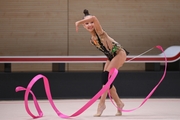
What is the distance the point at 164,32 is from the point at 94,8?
1697 millimetres

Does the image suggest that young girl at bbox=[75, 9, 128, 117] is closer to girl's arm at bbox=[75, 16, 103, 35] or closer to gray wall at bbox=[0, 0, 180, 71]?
girl's arm at bbox=[75, 16, 103, 35]

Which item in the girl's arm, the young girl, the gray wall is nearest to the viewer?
the girl's arm

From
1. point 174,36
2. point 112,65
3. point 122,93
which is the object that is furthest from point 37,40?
point 112,65

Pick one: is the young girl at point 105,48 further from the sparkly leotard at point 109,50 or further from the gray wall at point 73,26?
the gray wall at point 73,26

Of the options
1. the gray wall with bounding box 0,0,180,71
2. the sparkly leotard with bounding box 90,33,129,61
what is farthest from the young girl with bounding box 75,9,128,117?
the gray wall with bounding box 0,0,180,71

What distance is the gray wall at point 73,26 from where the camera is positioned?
11.0 m

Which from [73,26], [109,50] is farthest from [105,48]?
[73,26]

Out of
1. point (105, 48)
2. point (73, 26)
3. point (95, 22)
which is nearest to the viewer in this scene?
point (95, 22)

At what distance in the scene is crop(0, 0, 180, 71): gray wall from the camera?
10984 mm

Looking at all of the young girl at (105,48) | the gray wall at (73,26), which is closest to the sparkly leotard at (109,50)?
the young girl at (105,48)

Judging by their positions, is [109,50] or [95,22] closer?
[95,22]

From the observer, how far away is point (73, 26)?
436 inches

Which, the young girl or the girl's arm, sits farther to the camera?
the young girl

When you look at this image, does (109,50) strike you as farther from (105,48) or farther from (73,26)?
(73,26)
